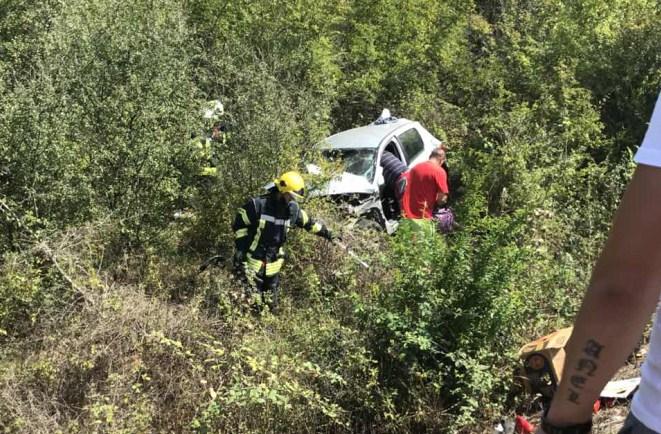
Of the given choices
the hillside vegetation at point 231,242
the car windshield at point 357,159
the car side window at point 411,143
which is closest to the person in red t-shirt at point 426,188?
the hillside vegetation at point 231,242

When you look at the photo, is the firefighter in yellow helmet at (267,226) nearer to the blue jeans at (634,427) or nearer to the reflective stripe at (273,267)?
the reflective stripe at (273,267)

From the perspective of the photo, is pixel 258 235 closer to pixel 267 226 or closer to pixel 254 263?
pixel 267 226

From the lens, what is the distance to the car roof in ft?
31.6

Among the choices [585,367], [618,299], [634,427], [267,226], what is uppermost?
[618,299]

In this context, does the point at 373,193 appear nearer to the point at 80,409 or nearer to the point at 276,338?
the point at 276,338

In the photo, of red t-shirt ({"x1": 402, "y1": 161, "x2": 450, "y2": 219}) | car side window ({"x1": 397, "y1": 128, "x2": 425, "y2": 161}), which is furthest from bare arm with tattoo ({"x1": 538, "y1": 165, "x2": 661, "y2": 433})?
car side window ({"x1": 397, "y1": 128, "x2": 425, "y2": 161})

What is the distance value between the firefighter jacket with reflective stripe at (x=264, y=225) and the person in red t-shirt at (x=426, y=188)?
170 cm

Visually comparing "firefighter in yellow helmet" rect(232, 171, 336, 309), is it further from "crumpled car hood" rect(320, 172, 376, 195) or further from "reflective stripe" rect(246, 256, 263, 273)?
"crumpled car hood" rect(320, 172, 376, 195)

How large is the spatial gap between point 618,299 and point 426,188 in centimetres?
653

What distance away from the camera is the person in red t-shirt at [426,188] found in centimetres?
759

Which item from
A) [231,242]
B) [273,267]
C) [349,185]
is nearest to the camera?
[273,267]

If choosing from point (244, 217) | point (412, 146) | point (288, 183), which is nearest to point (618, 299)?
point (288, 183)

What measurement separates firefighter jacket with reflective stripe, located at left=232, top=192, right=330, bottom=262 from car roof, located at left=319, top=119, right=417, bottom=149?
293cm

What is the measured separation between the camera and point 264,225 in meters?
6.41
